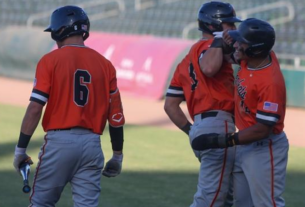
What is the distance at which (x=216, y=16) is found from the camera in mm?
A: 5285

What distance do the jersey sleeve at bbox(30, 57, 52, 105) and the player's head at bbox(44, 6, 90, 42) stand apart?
0.28 meters

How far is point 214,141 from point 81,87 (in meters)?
1.01

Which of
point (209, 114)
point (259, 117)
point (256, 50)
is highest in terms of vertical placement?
point (256, 50)

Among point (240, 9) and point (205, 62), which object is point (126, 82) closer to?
point (240, 9)

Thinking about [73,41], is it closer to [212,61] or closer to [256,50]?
[212,61]

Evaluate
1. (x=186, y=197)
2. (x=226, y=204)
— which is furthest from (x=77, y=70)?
(x=186, y=197)

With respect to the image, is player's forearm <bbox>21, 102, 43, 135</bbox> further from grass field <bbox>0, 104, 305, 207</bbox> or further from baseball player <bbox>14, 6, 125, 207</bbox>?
grass field <bbox>0, 104, 305, 207</bbox>

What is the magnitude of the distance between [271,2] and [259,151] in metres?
15.2

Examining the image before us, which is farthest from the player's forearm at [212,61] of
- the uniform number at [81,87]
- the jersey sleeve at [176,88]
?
Result: the uniform number at [81,87]

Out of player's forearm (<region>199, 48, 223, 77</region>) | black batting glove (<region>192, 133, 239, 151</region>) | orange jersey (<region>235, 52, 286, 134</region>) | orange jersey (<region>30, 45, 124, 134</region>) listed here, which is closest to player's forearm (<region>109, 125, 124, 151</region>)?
orange jersey (<region>30, 45, 124, 134</region>)

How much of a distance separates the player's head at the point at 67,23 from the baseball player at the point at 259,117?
1.04 metres

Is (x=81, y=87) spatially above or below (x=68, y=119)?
above

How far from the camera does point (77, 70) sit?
4.79 m

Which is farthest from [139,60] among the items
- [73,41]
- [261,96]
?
[261,96]
